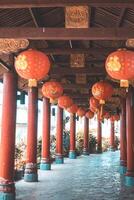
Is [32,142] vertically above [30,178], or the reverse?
[32,142]

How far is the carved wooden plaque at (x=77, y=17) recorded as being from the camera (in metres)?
7.36

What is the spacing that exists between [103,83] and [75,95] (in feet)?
26.7

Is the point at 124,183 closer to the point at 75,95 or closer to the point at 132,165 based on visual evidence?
the point at 132,165

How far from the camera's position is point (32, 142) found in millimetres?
13562

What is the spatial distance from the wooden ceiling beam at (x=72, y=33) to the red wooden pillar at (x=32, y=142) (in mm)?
6395

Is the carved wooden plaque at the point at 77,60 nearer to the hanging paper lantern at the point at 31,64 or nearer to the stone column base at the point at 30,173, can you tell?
the hanging paper lantern at the point at 31,64

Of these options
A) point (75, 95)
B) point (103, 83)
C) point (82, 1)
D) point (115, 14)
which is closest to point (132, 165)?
point (103, 83)

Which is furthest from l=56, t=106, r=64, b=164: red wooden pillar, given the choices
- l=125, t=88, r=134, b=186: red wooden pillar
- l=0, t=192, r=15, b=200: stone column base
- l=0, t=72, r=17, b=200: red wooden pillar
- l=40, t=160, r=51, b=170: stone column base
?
l=0, t=192, r=15, b=200: stone column base

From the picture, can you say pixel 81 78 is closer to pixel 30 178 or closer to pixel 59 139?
pixel 30 178

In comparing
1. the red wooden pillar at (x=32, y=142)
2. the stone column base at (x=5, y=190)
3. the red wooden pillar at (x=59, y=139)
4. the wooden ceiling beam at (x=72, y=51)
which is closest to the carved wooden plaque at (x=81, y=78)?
the red wooden pillar at (x=32, y=142)

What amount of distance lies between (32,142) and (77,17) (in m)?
7.09

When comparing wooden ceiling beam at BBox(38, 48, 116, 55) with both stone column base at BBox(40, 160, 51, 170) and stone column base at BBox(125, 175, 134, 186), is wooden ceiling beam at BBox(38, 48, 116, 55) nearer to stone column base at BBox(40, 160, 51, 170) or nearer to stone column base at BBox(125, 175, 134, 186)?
stone column base at BBox(125, 175, 134, 186)

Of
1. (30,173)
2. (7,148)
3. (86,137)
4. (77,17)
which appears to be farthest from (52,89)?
(86,137)

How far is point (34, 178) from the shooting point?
13523 mm
